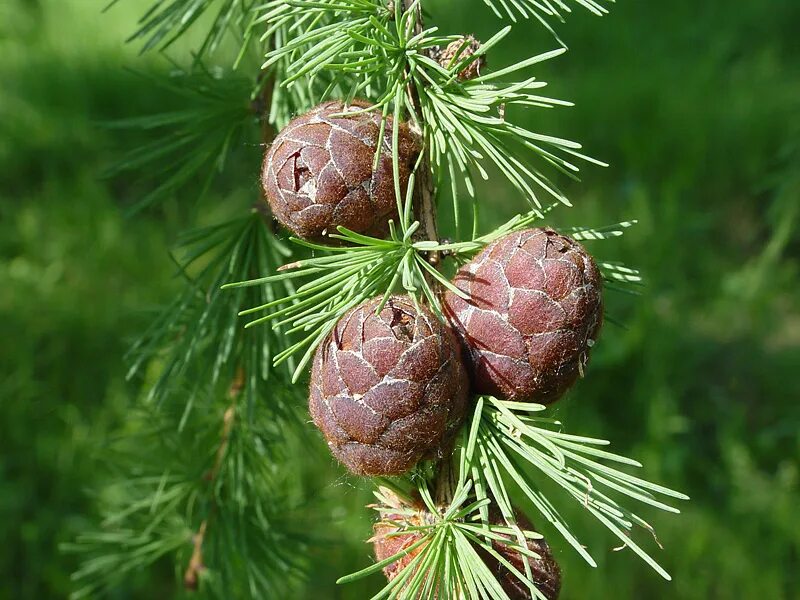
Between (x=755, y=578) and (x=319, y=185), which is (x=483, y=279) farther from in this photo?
(x=755, y=578)

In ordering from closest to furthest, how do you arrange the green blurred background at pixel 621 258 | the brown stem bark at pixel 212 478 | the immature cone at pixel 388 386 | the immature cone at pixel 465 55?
the immature cone at pixel 388 386, the immature cone at pixel 465 55, the brown stem bark at pixel 212 478, the green blurred background at pixel 621 258

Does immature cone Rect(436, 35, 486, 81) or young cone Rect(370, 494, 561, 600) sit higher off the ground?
immature cone Rect(436, 35, 486, 81)

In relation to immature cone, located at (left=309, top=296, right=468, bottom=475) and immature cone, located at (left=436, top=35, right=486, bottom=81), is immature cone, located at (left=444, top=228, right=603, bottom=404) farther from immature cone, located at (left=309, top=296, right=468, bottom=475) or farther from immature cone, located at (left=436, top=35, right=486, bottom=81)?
immature cone, located at (left=436, top=35, right=486, bottom=81)

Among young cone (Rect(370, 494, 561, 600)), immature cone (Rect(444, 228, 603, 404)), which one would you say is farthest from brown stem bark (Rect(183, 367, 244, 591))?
immature cone (Rect(444, 228, 603, 404))

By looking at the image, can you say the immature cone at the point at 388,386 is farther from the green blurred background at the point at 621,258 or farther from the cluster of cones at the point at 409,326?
the green blurred background at the point at 621,258

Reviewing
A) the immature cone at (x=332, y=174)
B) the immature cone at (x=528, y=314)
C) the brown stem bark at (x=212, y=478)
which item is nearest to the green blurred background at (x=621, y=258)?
the brown stem bark at (x=212, y=478)

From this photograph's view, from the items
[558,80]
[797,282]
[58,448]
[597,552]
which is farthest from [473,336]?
[558,80]
